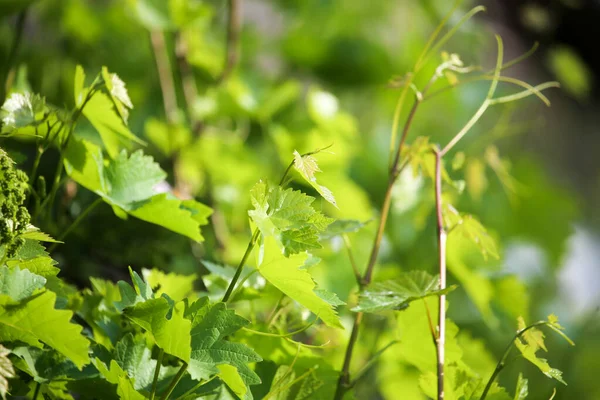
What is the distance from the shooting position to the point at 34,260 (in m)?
0.35

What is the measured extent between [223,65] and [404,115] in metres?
0.44

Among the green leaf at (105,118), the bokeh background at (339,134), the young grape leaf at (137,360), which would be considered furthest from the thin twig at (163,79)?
the young grape leaf at (137,360)

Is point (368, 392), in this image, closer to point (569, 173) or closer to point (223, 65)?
point (223, 65)

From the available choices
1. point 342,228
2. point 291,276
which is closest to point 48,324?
point 291,276

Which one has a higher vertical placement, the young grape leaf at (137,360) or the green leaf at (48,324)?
the green leaf at (48,324)

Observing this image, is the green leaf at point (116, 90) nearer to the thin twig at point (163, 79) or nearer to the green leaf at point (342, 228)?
the green leaf at point (342, 228)

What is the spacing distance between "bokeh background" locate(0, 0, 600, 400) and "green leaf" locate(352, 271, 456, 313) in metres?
0.18

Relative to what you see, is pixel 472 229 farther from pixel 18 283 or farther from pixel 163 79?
pixel 163 79

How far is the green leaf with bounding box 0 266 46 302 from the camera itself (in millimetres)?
324

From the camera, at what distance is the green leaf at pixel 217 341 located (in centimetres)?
34

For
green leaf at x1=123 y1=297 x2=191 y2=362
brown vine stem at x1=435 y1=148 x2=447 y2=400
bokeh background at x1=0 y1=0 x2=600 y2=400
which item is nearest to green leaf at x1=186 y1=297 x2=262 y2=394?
green leaf at x1=123 y1=297 x2=191 y2=362

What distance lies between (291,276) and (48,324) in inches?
5.2

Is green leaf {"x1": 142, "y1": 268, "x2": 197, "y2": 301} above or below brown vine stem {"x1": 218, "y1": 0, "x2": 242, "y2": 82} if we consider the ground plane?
below

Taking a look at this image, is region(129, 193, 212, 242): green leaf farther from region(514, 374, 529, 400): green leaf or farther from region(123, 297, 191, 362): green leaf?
region(514, 374, 529, 400): green leaf
